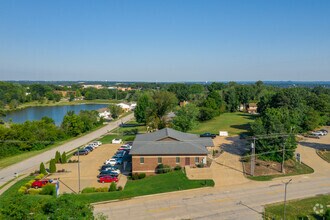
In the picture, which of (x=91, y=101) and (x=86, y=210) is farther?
(x=91, y=101)

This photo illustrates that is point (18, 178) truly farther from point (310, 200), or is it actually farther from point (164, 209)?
point (310, 200)

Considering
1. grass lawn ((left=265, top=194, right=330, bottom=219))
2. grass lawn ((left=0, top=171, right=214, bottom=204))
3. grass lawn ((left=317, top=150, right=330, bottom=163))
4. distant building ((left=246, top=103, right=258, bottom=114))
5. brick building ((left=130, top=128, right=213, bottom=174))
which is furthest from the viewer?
distant building ((left=246, top=103, right=258, bottom=114))

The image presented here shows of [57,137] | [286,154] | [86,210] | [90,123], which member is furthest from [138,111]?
[86,210]

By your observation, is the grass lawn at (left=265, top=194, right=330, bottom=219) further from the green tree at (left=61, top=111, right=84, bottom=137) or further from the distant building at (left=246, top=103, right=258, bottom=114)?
the distant building at (left=246, top=103, right=258, bottom=114)

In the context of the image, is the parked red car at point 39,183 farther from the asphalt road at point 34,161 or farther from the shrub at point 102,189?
the shrub at point 102,189

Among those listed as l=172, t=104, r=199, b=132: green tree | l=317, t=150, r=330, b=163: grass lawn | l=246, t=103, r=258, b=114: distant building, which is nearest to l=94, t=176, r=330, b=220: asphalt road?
l=317, t=150, r=330, b=163: grass lawn

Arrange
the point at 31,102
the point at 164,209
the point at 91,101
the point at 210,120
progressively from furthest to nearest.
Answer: the point at 91,101 < the point at 31,102 < the point at 210,120 < the point at 164,209

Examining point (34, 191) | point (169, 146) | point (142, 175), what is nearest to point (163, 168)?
point (142, 175)

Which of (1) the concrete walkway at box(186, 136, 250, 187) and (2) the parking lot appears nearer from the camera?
(1) the concrete walkway at box(186, 136, 250, 187)
